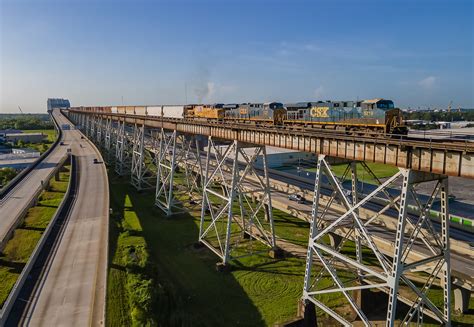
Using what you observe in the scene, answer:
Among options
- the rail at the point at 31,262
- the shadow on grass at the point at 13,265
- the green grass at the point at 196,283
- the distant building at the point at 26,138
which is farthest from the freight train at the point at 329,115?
the distant building at the point at 26,138

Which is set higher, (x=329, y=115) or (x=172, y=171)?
(x=329, y=115)

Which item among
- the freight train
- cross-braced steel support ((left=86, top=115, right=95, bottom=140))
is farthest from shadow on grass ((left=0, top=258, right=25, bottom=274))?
cross-braced steel support ((left=86, top=115, right=95, bottom=140))

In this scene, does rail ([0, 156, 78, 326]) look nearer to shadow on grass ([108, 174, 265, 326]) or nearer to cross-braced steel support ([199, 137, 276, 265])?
shadow on grass ([108, 174, 265, 326])

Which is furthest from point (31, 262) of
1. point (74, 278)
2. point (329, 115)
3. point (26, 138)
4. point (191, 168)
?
point (26, 138)

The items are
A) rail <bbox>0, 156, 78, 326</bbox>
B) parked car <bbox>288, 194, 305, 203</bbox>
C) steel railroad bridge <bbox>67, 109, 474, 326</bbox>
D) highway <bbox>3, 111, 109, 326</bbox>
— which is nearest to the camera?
steel railroad bridge <bbox>67, 109, 474, 326</bbox>

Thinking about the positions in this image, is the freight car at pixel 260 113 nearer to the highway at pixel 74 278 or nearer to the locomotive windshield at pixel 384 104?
the locomotive windshield at pixel 384 104

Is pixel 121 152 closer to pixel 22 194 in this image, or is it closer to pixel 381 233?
pixel 22 194

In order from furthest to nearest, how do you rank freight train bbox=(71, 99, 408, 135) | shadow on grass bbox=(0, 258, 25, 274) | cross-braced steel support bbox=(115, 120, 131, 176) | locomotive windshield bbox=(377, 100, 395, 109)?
cross-braced steel support bbox=(115, 120, 131, 176)
locomotive windshield bbox=(377, 100, 395, 109)
freight train bbox=(71, 99, 408, 135)
shadow on grass bbox=(0, 258, 25, 274)
